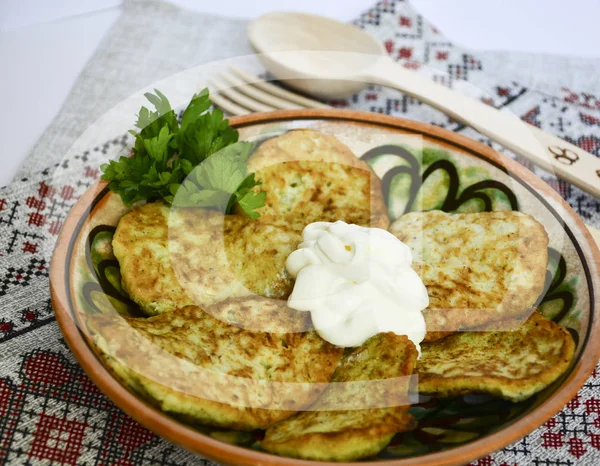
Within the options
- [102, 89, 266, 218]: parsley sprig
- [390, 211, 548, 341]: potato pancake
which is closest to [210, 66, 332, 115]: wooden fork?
[102, 89, 266, 218]: parsley sprig

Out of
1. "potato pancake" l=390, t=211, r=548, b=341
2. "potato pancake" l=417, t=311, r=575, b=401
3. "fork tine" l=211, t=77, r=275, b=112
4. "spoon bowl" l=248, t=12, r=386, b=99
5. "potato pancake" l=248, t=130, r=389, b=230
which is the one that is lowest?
"potato pancake" l=417, t=311, r=575, b=401

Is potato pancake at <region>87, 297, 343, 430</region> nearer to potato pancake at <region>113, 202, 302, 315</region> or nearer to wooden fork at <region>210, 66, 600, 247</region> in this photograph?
potato pancake at <region>113, 202, 302, 315</region>

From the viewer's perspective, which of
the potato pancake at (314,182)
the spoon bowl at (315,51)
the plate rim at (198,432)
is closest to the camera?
the plate rim at (198,432)

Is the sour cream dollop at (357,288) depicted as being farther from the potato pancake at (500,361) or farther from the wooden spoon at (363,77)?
the wooden spoon at (363,77)

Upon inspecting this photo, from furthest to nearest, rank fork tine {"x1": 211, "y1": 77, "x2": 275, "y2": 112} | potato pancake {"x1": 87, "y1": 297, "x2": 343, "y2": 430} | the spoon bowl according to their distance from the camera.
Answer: the spoon bowl
fork tine {"x1": 211, "y1": 77, "x2": 275, "y2": 112}
potato pancake {"x1": 87, "y1": 297, "x2": 343, "y2": 430}

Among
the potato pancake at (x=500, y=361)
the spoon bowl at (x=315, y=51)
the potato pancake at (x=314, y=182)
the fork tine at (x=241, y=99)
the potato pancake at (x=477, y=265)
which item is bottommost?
the potato pancake at (x=500, y=361)

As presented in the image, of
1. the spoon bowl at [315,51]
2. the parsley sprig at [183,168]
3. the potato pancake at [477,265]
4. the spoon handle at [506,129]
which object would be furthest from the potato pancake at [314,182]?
the spoon bowl at [315,51]

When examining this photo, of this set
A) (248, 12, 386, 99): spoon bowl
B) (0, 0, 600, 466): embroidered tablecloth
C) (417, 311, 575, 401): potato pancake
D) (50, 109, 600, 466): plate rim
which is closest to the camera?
(50, 109, 600, 466): plate rim
